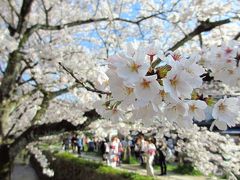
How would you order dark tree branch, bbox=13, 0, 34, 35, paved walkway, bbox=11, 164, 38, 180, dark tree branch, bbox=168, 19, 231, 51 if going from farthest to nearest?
paved walkway, bbox=11, 164, 38, 180
dark tree branch, bbox=13, 0, 34, 35
dark tree branch, bbox=168, 19, 231, 51

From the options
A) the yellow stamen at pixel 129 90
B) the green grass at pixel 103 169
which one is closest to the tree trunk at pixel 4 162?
the green grass at pixel 103 169

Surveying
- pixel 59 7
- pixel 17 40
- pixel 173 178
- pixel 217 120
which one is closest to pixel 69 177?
pixel 173 178

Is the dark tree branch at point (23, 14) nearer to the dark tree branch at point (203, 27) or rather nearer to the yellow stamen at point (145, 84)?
the dark tree branch at point (203, 27)

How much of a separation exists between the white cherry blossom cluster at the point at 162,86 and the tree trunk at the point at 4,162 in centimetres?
630

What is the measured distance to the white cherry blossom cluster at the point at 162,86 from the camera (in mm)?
1330

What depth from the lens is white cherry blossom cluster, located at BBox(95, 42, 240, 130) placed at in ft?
4.36

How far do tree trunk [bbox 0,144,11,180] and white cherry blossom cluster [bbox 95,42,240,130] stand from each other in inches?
248

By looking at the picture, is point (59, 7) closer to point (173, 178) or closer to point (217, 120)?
point (173, 178)

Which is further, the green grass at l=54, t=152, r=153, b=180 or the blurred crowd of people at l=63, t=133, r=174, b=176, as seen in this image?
the blurred crowd of people at l=63, t=133, r=174, b=176

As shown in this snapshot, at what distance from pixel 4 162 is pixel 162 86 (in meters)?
6.75

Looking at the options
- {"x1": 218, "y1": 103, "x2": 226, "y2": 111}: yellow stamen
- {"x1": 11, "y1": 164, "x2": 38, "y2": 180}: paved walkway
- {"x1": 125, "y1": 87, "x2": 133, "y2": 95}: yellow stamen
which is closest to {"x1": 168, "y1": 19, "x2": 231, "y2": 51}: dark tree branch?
{"x1": 218, "y1": 103, "x2": 226, "y2": 111}: yellow stamen

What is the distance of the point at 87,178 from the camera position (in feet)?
44.6

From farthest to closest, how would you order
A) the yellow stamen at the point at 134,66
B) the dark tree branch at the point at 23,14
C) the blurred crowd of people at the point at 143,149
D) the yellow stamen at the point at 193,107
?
the blurred crowd of people at the point at 143,149
the dark tree branch at the point at 23,14
the yellow stamen at the point at 193,107
the yellow stamen at the point at 134,66

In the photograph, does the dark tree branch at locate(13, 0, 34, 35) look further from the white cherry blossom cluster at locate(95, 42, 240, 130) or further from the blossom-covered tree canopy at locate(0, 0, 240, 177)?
the white cherry blossom cluster at locate(95, 42, 240, 130)
